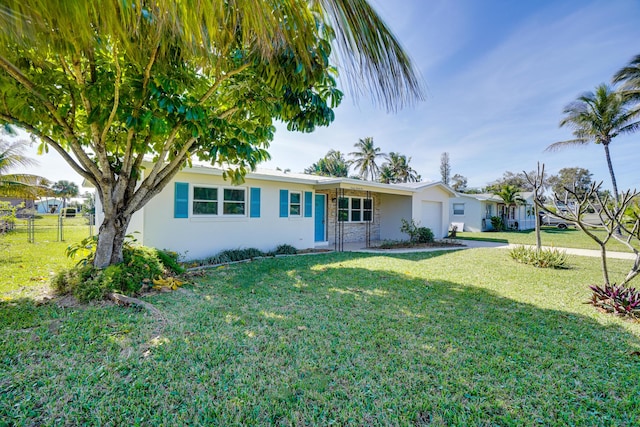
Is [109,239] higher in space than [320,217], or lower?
lower

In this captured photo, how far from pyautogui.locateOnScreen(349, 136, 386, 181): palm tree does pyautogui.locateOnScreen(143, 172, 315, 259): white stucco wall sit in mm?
25248

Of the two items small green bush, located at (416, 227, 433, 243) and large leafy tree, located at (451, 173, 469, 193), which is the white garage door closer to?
small green bush, located at (416, 227, 433, 243)

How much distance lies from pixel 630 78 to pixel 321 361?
81.8ft

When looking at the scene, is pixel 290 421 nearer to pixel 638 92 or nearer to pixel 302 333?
pixel 302 333

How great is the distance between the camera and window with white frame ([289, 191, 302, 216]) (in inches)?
424

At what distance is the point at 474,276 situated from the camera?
6.88 meters

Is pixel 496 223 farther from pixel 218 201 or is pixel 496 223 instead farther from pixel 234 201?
pixel 218 201

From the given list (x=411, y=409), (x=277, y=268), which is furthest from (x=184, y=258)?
(x=411, y=409)

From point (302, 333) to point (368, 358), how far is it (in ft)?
3.10

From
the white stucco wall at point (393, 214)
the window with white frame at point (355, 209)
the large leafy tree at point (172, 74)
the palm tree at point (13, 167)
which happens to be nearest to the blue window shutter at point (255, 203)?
the large leafy tree at point (172, 74)

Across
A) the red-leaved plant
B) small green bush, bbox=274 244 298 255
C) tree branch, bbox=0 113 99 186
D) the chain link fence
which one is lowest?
the red-leaved plant

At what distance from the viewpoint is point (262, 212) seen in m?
9.84

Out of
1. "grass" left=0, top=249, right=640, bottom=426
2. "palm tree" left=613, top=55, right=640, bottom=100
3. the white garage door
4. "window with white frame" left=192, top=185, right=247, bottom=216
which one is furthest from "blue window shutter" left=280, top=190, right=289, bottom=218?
"palm tree" left=613, top=55, right=640, bottom=100

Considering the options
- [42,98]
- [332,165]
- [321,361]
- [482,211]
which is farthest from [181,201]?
[332,165]
